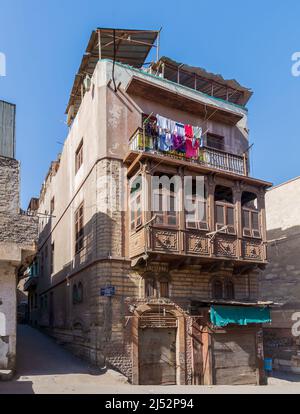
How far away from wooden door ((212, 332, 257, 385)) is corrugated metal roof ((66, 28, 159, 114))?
12627 mm

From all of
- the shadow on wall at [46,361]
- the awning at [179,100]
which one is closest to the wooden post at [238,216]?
the awning at [179,100]

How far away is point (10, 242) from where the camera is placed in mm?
13523

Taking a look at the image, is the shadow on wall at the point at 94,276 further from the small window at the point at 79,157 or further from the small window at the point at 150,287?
the small window at the point at 79,157

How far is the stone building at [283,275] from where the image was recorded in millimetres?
21547

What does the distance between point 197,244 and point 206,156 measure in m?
4.20

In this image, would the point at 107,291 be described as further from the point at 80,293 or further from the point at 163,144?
the point at 163,144

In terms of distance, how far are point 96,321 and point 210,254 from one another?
486cm

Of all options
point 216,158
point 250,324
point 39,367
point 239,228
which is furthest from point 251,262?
point 39,367

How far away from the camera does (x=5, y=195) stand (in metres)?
13.8

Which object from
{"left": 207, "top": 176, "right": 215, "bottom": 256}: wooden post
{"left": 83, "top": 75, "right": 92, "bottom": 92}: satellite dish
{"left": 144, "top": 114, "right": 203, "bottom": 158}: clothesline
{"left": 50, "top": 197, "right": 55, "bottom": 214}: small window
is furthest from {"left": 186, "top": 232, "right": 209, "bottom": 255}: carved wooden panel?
{"left": 50, "top": 197, "right": 55, "bottom": 214}: small window

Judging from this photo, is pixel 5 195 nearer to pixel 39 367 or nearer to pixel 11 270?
pixel 11 270

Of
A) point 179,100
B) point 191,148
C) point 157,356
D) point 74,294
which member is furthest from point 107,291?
point 179,100

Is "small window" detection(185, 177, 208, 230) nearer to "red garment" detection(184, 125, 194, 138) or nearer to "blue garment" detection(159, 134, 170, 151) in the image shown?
"blue garment" detection(159, 134, 170, 151)

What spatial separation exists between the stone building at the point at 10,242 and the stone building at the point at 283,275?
1203 centimetres
